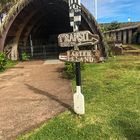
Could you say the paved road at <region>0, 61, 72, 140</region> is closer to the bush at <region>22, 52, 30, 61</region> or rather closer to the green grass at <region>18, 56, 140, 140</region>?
the green grass at <region>18, 56, 140, 140</region>

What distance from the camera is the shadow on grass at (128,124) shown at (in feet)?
20.7

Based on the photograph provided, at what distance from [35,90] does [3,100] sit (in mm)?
1617

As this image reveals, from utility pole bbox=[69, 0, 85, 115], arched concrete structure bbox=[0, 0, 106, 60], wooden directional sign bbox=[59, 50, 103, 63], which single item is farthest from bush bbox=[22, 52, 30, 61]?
utility pole bbox=[69, 0, 85, 115]

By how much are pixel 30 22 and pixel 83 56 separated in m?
17.5

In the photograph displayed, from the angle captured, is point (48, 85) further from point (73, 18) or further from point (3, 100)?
point (73, 18)

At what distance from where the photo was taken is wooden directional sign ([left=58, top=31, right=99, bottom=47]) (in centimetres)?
707

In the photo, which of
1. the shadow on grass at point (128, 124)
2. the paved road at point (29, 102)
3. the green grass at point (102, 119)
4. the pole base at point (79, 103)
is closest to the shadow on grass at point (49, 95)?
the paved road at point (29, 102)

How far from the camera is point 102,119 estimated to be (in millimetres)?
7188

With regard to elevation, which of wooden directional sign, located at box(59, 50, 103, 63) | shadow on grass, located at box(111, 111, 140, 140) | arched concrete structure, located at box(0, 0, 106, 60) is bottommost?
shadow on grass, located at box(111, 111, 140, 140)

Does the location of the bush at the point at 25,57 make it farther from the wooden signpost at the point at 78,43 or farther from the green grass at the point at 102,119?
the wooden signpost at the point at 78,43

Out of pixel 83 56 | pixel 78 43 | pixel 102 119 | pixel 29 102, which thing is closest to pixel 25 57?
pixel 29 102

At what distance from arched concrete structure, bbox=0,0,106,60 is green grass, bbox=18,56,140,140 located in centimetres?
766

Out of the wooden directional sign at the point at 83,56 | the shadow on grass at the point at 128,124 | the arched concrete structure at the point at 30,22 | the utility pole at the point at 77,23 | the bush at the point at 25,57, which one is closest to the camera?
the shadow on grass at the point at 128,124

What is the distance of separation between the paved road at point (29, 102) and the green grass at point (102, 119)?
484 mm
